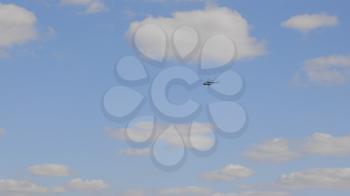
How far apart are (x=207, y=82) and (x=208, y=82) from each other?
103 centimetres

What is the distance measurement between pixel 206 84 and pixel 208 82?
12.8 ft

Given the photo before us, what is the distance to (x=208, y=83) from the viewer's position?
536 feet

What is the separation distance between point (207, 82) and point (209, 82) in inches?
80.8

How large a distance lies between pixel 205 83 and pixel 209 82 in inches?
139

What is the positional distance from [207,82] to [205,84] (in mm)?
4324

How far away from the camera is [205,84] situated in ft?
534

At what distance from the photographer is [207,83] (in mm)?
163750

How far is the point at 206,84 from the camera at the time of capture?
16250cm

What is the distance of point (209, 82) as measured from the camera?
540 ft

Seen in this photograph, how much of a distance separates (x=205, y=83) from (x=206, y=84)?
175 centimetres

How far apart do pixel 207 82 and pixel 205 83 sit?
3.06 metres

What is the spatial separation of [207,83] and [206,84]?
1844mm

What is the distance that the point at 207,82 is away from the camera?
166m

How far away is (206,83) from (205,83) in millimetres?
846
